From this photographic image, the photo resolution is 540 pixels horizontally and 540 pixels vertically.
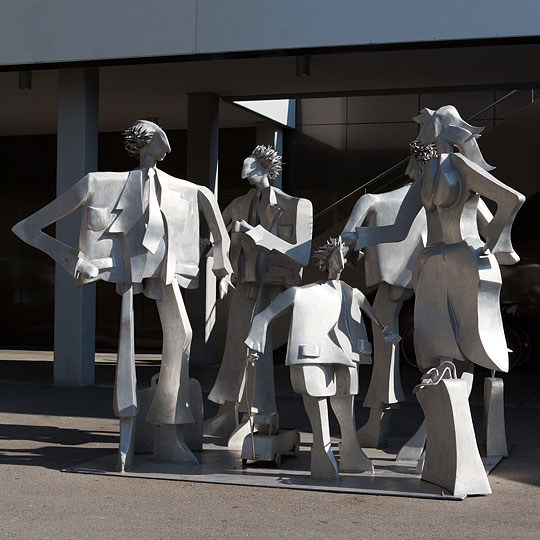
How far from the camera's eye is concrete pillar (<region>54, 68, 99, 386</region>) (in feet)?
36.7

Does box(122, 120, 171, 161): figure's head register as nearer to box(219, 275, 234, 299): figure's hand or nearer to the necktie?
the necktie

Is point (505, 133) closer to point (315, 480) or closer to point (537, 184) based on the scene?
point (537, 184)

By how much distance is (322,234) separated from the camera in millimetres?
13984

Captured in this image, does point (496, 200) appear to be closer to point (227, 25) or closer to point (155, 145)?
point (155, 145)

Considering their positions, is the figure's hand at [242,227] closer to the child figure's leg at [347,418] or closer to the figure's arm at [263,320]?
the figure's arm at [263,320]

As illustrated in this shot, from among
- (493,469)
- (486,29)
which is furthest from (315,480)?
(486,29)

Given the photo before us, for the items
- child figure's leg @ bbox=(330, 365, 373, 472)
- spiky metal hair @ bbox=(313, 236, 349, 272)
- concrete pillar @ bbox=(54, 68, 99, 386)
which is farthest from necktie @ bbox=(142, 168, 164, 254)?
concrete pillar @ bbox=(54, 68, 99, 386)

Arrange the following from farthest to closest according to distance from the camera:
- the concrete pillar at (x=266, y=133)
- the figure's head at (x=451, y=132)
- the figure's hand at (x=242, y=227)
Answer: the concrete pillar at (x=266, y=133) < the figure's hand at (x=242, y=227) < the figure's head at (x=451, y=132)

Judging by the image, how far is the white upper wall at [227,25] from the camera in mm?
9430

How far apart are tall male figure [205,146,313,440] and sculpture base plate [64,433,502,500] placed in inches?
13.8

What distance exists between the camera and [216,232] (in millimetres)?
7031

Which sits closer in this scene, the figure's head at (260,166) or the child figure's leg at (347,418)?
the child figure's leg at (347,418)

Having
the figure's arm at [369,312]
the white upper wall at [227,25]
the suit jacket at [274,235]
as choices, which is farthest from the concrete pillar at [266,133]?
the figure's arm at [369,312]

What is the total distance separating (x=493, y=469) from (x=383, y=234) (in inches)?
67.1
